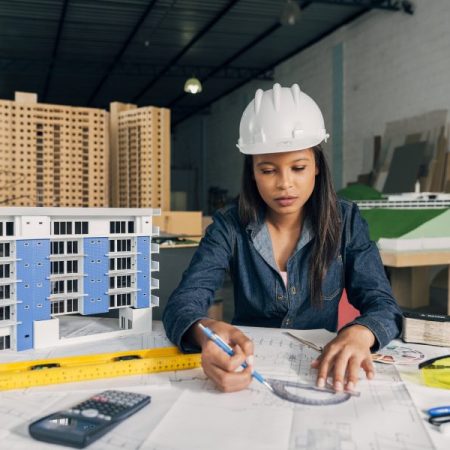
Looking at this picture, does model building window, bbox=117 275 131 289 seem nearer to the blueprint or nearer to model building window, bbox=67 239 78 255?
model building window, bbox=67 239 78 255

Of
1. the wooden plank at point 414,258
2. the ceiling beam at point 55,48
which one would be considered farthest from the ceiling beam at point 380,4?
the wooden plank at point 414,258

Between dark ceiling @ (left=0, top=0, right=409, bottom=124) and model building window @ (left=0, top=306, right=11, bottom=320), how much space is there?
769 centimetres

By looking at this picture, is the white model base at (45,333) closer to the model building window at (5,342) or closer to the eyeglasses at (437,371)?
the model building window at (5,342)

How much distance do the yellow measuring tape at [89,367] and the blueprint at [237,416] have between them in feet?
0.08

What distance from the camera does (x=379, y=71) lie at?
27.1ft

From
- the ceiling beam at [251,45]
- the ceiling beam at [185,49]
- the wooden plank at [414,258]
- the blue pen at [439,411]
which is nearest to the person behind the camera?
the blue pen at [439,411]

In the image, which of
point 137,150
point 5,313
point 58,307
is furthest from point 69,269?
point 137,150

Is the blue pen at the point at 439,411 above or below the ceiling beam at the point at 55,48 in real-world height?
below

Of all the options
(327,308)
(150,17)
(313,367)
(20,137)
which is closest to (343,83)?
(150,17)

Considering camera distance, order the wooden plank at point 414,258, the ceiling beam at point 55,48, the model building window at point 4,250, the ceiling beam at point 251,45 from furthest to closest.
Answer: the ceiling beam at point 251,45, the ceiling beam at point 55,48, the wooden plank at point 414,258, the model building window at point 4,250

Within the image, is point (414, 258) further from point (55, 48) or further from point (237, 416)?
point (55, 48)

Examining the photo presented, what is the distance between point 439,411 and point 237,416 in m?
0.37

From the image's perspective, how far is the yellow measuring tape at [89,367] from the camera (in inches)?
43.4

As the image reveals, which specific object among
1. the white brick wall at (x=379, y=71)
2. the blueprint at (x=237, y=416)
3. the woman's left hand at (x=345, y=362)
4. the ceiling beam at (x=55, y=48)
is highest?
the ceiling beam at (x=55, y=48)
